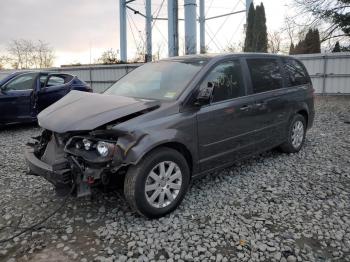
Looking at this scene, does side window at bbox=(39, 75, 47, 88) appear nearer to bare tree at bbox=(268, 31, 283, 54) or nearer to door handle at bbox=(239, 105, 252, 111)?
door handle at bbox=(239, 105, 252, 111)

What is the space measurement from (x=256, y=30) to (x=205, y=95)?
24244 mm

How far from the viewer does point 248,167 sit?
215 inches

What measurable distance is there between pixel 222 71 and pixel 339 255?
98.3 inches

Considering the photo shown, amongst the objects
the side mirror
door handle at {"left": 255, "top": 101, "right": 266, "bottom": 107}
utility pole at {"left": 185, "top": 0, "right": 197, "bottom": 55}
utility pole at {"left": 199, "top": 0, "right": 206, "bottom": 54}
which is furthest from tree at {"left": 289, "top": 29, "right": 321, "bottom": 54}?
the side mirror

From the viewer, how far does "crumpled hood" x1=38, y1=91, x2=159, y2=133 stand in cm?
354

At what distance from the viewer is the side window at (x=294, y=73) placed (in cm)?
595

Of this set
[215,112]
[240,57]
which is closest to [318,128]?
[240,57]

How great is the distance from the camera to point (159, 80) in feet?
15.0

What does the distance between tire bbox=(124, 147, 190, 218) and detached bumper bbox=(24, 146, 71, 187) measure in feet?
1.97

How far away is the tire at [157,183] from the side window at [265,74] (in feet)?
6.06

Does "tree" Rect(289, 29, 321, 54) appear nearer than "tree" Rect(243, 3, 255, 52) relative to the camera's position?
Yes

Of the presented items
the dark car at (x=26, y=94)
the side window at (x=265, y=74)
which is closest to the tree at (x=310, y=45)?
the dark car at (x=26, y=94)

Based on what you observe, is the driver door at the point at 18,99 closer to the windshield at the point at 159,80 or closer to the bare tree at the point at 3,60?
the windshield at the point at 159,80

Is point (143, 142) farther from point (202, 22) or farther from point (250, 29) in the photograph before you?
point (202, 22)
